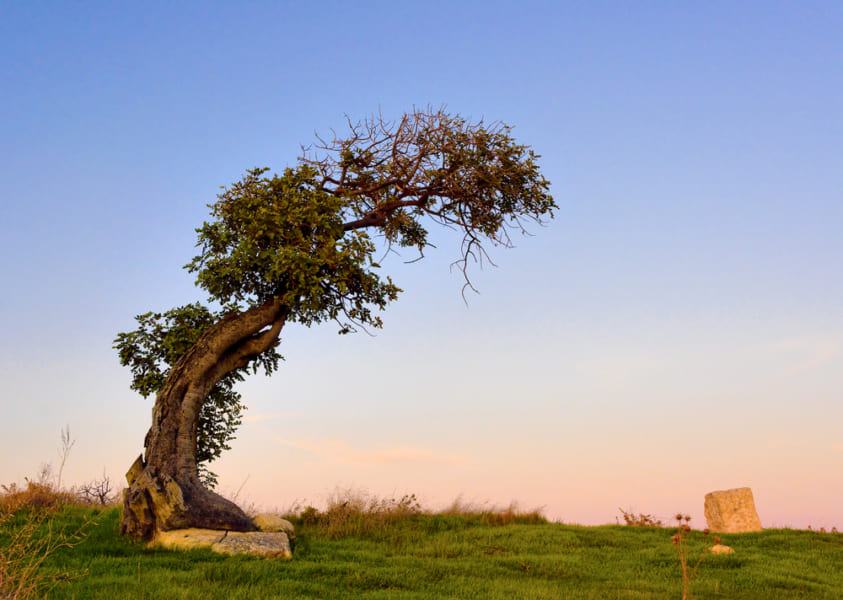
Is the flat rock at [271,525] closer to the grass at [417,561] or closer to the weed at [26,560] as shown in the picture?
the grass at [417,561]

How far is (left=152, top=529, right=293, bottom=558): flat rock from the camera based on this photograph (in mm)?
15750

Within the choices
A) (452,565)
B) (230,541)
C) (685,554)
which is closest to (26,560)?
(230,541)

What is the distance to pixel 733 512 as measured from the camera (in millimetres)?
22812

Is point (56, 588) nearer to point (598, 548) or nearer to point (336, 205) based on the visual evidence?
point (336, 205)

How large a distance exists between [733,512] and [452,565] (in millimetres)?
11845

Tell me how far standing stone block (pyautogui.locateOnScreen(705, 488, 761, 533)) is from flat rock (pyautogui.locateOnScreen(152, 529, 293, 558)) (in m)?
14.2

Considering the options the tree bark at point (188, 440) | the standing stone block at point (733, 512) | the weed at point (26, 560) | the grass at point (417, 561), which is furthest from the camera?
the standing stone block at point (733, 512)

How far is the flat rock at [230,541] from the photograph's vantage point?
51.7ft

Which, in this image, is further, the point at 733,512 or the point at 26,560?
the point at 733,512

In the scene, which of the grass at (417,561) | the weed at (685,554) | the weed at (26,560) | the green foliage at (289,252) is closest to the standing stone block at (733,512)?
the grass at (417,561)

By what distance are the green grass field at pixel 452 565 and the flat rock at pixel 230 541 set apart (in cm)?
41

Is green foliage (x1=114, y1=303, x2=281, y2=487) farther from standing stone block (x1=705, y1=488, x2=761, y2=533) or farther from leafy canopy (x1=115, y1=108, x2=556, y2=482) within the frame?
standing stone block (x1=705, y1=488, x2=761, y2=533)

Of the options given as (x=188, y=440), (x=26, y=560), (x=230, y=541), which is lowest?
(x=26, y=560)

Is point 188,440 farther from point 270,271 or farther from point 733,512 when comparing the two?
point 733,512
